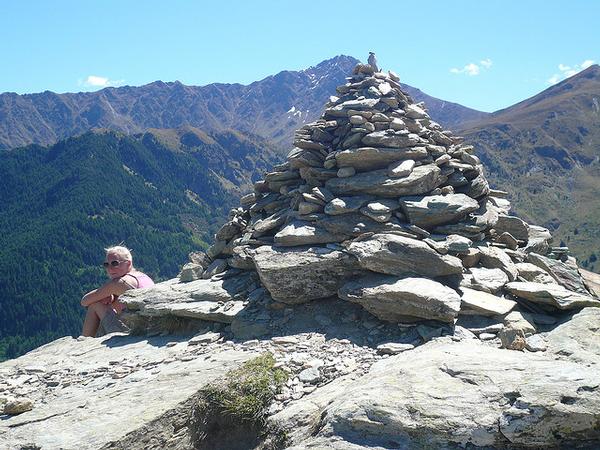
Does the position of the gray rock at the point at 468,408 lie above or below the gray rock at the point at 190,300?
below

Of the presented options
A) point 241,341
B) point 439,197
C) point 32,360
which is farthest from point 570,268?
→ point 32,360

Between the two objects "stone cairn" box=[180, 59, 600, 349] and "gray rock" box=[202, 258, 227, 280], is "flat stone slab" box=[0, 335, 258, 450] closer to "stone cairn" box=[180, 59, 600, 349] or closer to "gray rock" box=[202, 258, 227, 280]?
"gray rock" box=[202, 258, 227, 280]

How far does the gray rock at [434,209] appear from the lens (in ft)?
→ 51.5

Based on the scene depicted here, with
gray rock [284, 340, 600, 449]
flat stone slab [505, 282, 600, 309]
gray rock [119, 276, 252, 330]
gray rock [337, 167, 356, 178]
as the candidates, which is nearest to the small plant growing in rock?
gray rock [284, 340, 600, 449]

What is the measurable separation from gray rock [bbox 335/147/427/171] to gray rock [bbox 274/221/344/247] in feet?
8.88

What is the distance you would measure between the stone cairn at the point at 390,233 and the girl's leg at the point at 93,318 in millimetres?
2905

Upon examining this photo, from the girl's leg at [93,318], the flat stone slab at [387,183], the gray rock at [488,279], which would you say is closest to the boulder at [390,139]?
the flat stone slab at [387,183]

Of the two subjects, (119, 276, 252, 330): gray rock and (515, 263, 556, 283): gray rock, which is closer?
(119, 276, 252, 330): gray rock

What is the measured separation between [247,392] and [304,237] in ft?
18.5

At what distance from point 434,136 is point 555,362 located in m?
11.1

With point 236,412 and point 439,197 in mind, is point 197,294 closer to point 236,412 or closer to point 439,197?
point 236,412

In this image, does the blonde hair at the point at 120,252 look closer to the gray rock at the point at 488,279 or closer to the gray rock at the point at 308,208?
the gray rock at the point at 308,208

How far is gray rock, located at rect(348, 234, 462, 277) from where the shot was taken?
46.2 feet

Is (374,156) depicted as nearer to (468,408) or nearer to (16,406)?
(468,408)
